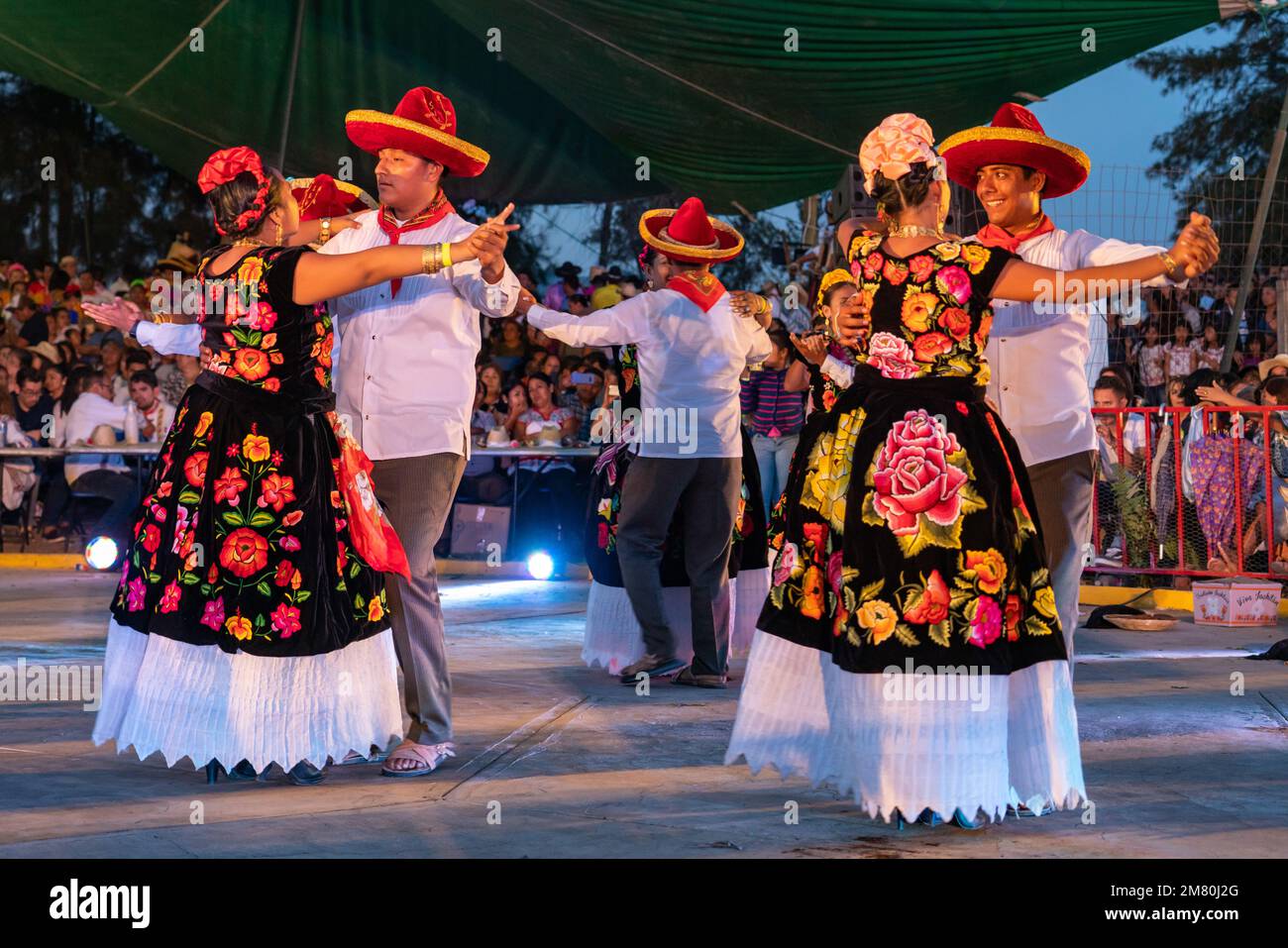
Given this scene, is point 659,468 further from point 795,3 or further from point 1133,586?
point 1133,586

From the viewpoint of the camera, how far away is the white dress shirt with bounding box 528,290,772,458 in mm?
7695

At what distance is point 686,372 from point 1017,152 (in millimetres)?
2434

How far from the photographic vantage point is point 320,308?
5.53 metres

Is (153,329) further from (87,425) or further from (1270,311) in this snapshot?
(1270,311)

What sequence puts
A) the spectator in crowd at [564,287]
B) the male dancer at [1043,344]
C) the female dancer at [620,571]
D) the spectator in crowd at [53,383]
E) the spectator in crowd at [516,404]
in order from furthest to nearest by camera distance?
the spectator in crowd at [564,287], the spectator in crowd at [53,383], the spectator in crowd at [516,404], the female dancer at [620,571], the male dancer at [1043,344]

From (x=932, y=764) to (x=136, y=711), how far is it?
2.48m

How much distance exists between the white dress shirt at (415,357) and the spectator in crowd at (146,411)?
9.52 meters

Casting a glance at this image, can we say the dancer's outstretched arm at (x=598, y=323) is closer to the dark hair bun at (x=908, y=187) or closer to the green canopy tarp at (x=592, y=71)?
the dark hair bun at (x=908, y=187)

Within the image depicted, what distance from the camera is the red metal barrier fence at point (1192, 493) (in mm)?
11266

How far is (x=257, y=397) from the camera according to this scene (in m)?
5.41

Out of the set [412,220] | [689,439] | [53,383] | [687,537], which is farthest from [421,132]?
[53,383]

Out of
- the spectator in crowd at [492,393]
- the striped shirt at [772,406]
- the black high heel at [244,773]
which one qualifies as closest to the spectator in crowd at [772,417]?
the striped shirt at [772,406]

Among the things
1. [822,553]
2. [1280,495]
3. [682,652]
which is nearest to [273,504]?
[822,553]

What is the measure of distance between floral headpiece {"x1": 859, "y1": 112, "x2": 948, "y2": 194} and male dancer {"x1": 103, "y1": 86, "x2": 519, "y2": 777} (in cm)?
128
